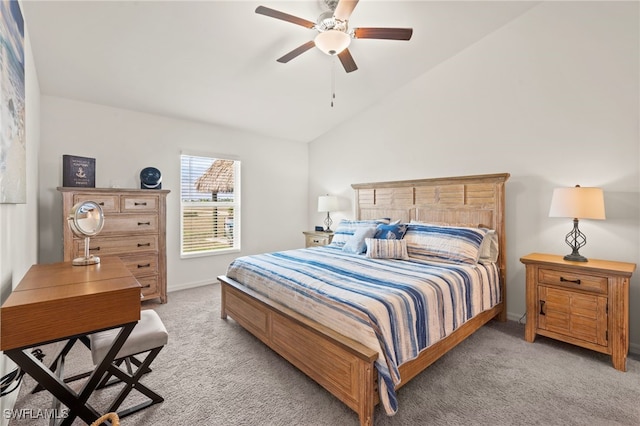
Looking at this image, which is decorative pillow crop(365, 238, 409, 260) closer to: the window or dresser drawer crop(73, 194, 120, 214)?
the window

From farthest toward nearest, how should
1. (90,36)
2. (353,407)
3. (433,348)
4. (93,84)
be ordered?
(93,84), (90,36), (433,348), (353,407)

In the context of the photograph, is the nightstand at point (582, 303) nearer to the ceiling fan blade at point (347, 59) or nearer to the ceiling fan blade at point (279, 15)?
the ceiling fan blade at point (347, 59)

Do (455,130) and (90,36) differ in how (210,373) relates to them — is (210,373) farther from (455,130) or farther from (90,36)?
(455,130)

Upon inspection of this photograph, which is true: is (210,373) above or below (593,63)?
below

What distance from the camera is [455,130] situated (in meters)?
3.63

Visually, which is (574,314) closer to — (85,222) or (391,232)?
(391,232)

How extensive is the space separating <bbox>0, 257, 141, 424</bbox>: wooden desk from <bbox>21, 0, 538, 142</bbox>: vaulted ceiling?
2.19 m

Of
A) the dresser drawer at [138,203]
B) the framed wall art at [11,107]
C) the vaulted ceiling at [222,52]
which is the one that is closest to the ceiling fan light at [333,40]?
the vaulted ceiling at [222,52]

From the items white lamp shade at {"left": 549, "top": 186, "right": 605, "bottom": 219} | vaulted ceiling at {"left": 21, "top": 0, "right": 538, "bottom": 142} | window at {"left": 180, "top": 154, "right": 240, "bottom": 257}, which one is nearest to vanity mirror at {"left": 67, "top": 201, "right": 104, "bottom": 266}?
vaulted ceiling at {"left": 21, "top": 0, "right": 538, "bottom": 142}

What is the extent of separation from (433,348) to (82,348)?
9.72 feet

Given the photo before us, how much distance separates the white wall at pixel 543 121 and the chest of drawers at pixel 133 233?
10.9 ft

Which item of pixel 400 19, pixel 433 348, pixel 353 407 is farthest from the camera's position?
pixel 400 19

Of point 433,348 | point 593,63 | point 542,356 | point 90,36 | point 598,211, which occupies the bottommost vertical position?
point 542,356

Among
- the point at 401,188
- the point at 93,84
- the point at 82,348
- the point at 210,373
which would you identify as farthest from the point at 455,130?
the point at 82,348
